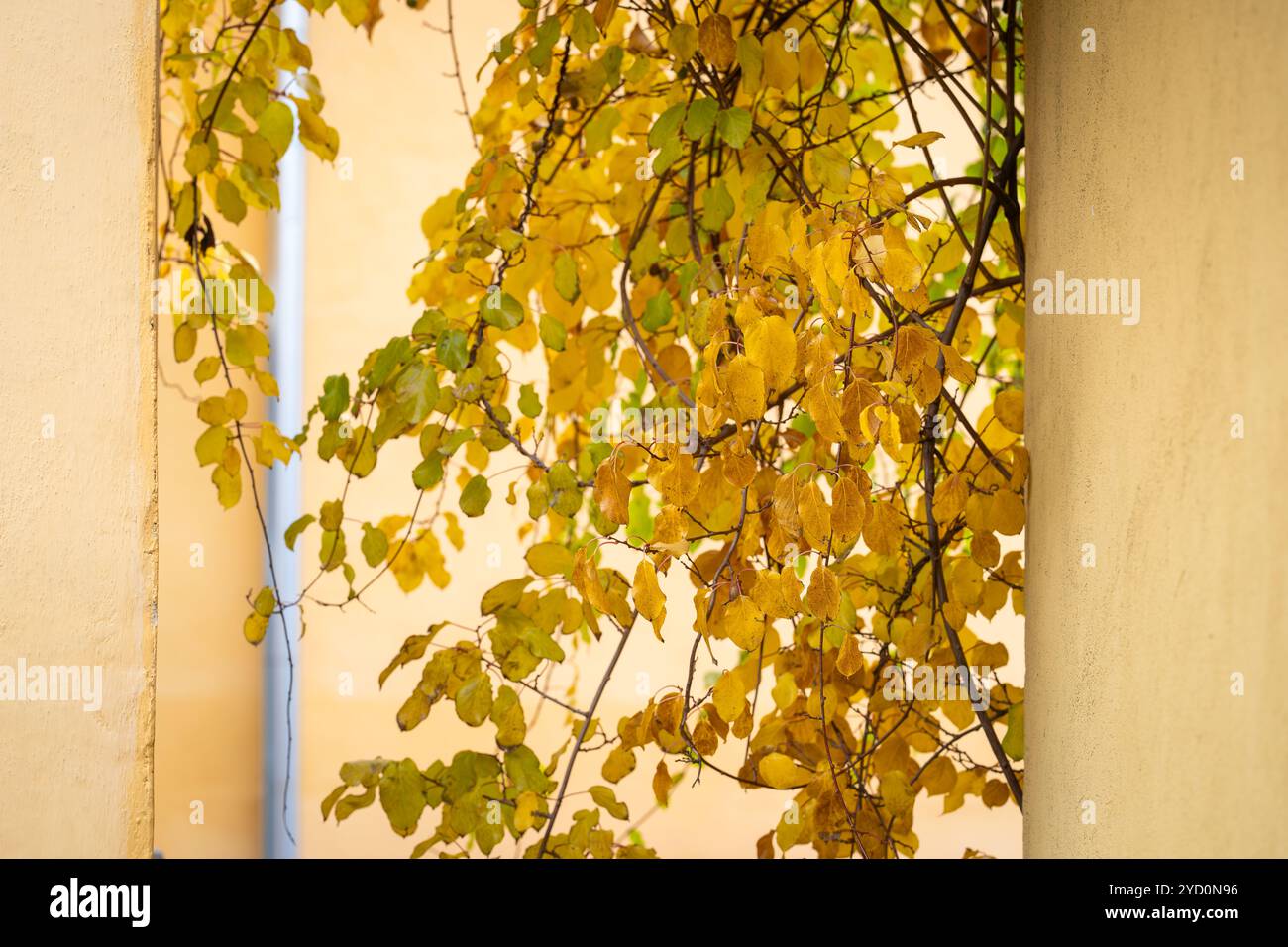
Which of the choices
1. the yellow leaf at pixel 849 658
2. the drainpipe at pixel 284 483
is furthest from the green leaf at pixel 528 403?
the drainpipe at pixel 284 483

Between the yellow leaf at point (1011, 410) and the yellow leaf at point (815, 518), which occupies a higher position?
the yellow leaf at point (1011, 410)

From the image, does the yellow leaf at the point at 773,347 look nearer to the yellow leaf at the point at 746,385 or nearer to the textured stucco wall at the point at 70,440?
the yellow leaf at the point at 746,385

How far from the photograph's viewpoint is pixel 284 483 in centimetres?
223

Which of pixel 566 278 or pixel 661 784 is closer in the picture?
pixel 661 784

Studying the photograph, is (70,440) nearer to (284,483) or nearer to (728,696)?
(728,696)

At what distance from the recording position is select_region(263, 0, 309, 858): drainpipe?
7.24ft

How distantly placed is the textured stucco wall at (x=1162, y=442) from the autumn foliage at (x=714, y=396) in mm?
125

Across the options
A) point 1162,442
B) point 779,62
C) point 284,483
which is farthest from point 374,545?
point 284,483

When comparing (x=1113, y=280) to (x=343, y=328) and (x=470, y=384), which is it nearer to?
(x=470, y=384)

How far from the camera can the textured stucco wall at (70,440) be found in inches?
34.6

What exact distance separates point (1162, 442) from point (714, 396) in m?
0.32

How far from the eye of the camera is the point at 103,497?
88cm

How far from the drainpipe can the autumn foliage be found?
0.62 metres
